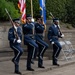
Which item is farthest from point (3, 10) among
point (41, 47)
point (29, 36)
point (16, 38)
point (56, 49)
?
point (16, 38)

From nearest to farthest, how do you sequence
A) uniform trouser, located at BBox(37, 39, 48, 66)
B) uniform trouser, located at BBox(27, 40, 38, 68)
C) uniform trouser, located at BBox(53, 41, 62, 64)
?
uniform trouser, located at BBox(27, 40, 38, 68) → uniform trouser, located at BBox(37, 39, 48, 66) → uniform trouser, located at BBox(53, 41, 62, 64)

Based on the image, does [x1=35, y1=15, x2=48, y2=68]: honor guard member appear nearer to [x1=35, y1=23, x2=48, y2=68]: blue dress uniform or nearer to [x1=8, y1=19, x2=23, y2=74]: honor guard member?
[x1=35, y1=23, x2=48, y2=68]: blue dress uniform

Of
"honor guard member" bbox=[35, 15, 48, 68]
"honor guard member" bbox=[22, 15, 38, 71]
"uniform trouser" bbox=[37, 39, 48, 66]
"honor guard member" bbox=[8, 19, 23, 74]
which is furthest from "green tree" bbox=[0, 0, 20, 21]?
"honor guard member" bbox=[8, 19, 23, 74]

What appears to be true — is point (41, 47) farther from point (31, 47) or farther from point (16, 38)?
point (16, 38)

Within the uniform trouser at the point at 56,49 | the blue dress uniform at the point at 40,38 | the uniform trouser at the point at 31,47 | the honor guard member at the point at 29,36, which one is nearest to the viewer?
the honor guard member at the point at 29,36

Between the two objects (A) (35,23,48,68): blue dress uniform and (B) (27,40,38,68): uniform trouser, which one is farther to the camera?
(A) (35,23,48,68): blue dress uniform

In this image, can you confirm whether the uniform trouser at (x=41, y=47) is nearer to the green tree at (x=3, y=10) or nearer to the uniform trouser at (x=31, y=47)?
the uniform trouser at (x=31, y=47)

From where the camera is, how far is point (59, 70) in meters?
13.7

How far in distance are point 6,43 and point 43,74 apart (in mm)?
4255

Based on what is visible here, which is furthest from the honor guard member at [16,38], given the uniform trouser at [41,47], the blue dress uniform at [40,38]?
the uniform trouser at [41,47]

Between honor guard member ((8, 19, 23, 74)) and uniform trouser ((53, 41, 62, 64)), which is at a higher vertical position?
honor guard member ((8, 19, 23, 74))

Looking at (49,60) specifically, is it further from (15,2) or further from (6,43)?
(15,2)

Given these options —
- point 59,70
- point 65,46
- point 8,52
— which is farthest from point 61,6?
point 59,70

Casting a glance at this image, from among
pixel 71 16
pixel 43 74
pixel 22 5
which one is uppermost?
pixel 22 5
